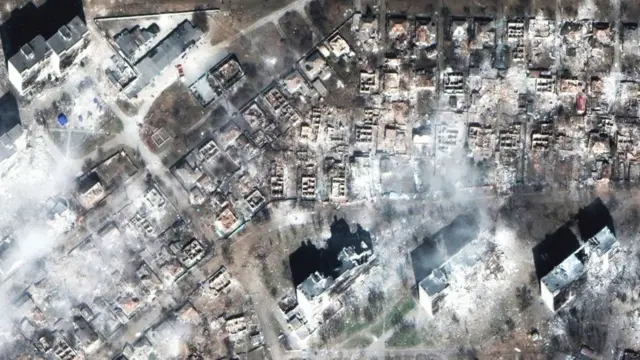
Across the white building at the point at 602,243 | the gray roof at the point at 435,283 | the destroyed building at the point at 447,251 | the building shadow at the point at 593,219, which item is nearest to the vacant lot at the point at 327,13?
the destroyed building at the point at 447,251

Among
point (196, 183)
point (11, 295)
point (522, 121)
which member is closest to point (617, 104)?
point (522, 121)

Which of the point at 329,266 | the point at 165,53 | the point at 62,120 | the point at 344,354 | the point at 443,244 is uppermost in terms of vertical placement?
the point at 62,120

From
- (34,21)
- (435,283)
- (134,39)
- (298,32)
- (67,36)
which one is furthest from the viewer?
(298,32)

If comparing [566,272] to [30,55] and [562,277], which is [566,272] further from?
[30,55]

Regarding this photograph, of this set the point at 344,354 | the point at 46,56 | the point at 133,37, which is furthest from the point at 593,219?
the point at 46,56

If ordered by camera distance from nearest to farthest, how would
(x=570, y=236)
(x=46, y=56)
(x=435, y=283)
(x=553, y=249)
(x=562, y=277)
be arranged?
(x=435, y=283)
(x=562, y=277)
(x=46, y=56)
(x=553, y=249)
(x=570, y=236)

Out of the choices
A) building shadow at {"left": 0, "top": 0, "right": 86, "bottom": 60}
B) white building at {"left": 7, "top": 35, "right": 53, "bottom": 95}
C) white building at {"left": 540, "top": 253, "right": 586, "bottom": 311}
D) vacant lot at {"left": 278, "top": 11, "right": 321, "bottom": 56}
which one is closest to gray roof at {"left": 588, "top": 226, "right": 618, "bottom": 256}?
white building at {"left": 540, "top": 253, "right": 586, "bottom": 311}

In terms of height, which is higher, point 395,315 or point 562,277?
point 395,315
